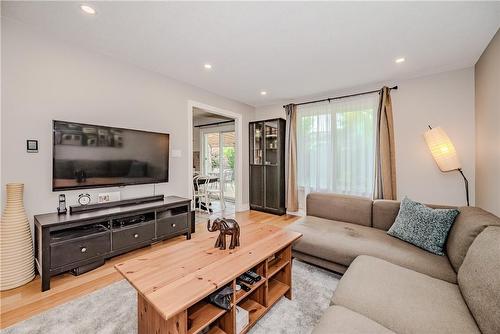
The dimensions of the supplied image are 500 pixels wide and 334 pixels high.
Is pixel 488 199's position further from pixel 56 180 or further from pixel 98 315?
pixel 56 180

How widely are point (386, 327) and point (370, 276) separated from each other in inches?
16.5

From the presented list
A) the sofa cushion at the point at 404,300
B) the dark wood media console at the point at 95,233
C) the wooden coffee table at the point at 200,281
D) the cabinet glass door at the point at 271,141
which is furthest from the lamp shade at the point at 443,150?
the dark wood media console at the point at 95,233

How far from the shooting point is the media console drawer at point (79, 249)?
1.88 metres

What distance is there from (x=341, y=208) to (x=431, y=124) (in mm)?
2002

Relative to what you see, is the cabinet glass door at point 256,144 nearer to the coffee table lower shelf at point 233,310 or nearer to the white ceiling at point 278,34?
the white ceiling at point 278,34

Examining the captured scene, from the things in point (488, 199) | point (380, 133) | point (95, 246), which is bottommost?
point (95, 246)

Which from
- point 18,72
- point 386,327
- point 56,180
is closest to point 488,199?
point 386,327

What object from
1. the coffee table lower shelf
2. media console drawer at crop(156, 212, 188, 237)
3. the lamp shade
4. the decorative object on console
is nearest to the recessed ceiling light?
the decorative object on console

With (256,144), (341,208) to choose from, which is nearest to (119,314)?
(341,208)

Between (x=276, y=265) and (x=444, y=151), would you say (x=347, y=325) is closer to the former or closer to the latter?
(x=276, y=265)

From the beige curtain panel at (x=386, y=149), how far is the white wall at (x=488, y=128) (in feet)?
3.04

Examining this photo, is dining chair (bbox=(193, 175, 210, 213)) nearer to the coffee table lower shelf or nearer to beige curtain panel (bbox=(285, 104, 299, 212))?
beige curtain panel (bbox=(285, 104, 299, 212))

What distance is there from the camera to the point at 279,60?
2656 millimetres

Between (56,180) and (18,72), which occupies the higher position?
(18,72)
